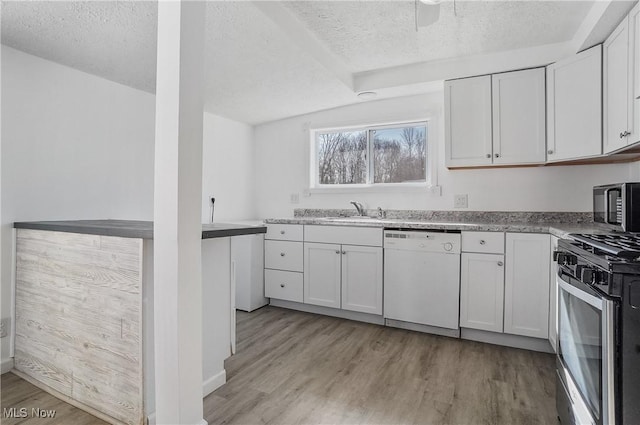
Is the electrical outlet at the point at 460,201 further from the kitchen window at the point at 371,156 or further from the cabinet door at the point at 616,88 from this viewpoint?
the cabinet door at the point at 616,88

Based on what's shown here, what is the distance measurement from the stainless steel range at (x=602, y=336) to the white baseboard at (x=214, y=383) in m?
1.71

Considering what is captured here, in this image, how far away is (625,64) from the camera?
1919 mm

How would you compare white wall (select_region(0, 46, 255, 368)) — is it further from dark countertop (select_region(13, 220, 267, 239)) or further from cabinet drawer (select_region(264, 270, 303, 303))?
cabinet drawer (select_region(264, 270, 303, 303))

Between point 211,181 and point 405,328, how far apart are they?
249 cm

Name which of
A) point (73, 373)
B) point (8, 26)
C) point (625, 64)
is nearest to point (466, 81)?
point (625, 64)

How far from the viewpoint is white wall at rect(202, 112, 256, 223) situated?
11.8 ft

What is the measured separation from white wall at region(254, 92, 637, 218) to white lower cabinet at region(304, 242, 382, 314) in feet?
2.44

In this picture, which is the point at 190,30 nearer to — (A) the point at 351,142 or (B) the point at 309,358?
(B) the point at 309,358

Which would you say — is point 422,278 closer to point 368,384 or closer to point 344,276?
point 344,276

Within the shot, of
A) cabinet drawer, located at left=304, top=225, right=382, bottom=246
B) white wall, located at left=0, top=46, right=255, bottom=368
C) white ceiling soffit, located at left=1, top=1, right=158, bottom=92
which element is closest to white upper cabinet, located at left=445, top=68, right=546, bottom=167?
cabinet drawer, located at left=304, top=225, right=382, bottom=246

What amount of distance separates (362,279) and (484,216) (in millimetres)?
1261

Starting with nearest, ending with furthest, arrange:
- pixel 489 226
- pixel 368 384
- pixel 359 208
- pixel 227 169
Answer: pixel 368 384 < pixel 489 226 < pixel 359 208 < pixel 227 169

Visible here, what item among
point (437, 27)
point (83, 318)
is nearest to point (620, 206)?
point (437, 27)

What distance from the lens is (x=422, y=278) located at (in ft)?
8.95
